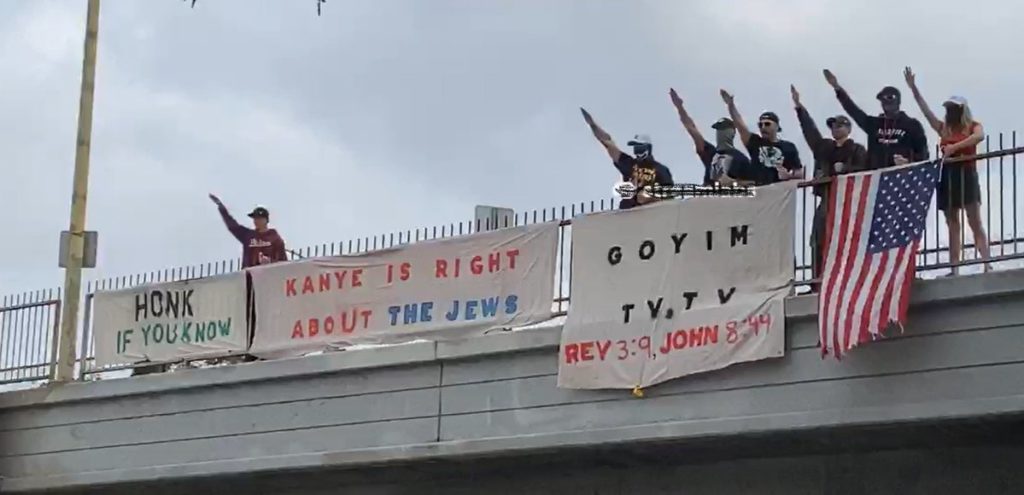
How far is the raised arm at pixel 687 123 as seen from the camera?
13.4 metres

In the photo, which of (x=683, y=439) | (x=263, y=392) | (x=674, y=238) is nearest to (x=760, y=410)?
(x=683, y=439)

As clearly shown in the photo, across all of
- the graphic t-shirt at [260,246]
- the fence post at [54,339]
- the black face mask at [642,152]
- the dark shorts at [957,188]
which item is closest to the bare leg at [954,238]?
the dark shorts at [957,188]

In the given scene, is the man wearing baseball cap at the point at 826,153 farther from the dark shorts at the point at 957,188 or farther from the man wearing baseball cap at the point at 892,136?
the dark shorts at the point at 957,188

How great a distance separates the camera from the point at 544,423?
12953mm

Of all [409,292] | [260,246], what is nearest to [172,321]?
[260,246]

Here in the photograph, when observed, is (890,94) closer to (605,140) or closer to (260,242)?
(605,140)

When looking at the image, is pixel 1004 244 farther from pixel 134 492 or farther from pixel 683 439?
pixel 134 492

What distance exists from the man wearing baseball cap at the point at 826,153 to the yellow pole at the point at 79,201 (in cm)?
780

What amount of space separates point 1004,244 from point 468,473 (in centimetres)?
503

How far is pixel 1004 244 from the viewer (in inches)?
441

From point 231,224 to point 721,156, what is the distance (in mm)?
5471

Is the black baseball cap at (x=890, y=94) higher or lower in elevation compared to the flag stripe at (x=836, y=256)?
higher

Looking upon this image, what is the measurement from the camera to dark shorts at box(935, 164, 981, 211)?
11.3 m

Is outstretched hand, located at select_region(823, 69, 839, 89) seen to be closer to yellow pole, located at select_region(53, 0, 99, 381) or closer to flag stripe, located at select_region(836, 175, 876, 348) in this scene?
flag stripe, located at select_region(836, 175, 876, 348)
